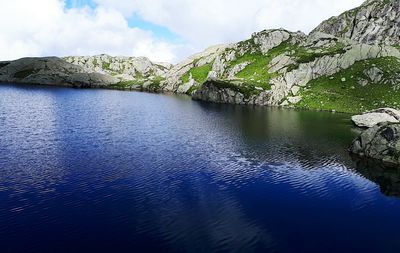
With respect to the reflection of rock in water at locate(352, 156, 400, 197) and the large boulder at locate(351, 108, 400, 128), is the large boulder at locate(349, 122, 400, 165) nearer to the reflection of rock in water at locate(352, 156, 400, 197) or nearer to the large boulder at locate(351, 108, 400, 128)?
the reflection of rock in water at locate(352, 156, 400, 197)

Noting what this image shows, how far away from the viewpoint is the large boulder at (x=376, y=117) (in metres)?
116

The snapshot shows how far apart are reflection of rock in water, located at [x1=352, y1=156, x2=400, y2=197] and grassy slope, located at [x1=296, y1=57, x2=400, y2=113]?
305 ft

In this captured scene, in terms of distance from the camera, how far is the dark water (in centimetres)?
3856

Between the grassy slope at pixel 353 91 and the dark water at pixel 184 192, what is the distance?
261 ft

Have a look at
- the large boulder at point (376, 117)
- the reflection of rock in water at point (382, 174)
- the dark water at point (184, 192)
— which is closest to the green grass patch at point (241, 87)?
the large boulder at point (376, 117)

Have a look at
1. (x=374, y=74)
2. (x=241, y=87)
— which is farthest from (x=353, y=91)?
(x=241, y=87)

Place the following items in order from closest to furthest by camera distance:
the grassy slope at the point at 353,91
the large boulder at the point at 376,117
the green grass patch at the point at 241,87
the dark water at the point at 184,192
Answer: the dark water at the point at 184,192
the large boulder at the point at 376,117
the grassy slope at the point at 353,91
the green grass patch at the point at 241,87

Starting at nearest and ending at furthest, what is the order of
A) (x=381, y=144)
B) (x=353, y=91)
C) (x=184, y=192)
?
(x=184, y=192), (x=381, y=144), (x=353, y=91)

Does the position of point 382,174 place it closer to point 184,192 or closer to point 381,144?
point 381,144

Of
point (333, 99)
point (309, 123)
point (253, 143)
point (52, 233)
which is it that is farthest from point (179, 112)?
point (52, 233)

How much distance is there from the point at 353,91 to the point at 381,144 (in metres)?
107

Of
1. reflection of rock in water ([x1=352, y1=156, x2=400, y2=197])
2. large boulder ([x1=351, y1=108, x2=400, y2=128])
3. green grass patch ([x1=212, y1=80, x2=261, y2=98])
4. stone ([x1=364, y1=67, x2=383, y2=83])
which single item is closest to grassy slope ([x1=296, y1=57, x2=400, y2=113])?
stone ([x1=364, y1=67, x2=383, y2=83])

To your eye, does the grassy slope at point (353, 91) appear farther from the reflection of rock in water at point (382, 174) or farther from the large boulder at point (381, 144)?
the reflection of rock in water at point (382, 174)

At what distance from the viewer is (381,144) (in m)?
80.6
